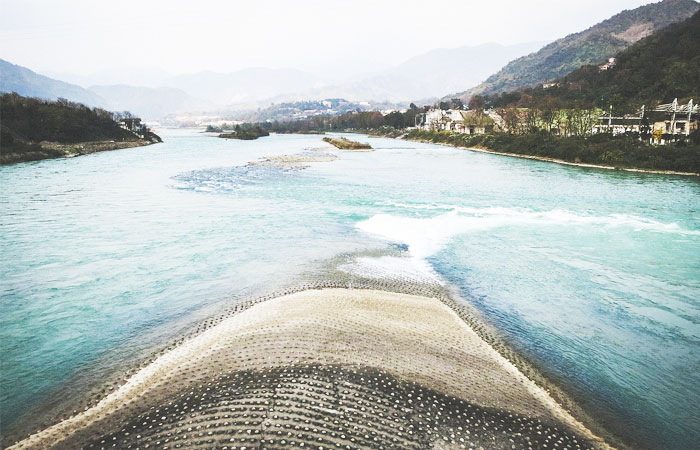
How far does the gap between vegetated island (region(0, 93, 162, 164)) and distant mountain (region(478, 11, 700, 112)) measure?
60946 millimetres

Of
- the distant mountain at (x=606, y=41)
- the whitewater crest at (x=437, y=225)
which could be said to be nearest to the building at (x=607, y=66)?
the distant mountain at (x=606, y=41)

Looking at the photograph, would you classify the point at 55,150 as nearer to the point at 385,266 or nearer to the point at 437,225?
the point at 437,225

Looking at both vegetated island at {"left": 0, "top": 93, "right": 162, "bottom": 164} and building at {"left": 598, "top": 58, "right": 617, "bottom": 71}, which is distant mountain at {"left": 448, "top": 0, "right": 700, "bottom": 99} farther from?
vegetated island at {"left": 0, "top": 93, "right": 162, "bottom": 164}

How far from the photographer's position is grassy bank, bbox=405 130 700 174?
105ft

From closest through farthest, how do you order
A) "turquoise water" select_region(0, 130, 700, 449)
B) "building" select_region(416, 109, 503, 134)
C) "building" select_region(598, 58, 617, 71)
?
"turquoise water" select_region(0, 130, 700, 449) < "building" select_region(416, 109, 503, 134) < "building" select_region(598, 58, 617, 71)

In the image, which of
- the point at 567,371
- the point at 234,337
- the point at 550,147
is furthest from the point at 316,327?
the point at 550,147

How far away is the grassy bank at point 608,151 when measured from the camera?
32125mm

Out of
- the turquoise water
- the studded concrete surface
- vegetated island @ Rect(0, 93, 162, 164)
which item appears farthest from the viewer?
vegetated island @ Rect(0, 93, 162, 164)

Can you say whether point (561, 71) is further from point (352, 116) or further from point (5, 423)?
point (5, 423)

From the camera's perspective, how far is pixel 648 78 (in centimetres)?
6366

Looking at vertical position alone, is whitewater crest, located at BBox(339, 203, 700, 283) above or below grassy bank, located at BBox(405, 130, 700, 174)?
below

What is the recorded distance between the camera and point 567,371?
7.21 meters

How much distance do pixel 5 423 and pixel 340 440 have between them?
4.55m

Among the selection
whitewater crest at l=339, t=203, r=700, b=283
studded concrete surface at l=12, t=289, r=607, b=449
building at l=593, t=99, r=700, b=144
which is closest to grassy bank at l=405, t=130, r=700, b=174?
building at l=593, t=99, r=700, b=144
